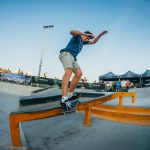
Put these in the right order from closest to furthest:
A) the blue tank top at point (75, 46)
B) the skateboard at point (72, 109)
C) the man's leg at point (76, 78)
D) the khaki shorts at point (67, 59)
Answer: the skateboard at point (72, 109) → the khaki shorts at point (67, 59) → the blue tank top at point (75, 46) → the man's leg at point (76, 78)

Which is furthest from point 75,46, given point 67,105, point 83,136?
point 83,136

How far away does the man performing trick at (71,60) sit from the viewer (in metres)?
3.66

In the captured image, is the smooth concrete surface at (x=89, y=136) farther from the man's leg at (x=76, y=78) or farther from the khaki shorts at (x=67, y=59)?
the khaki shorts at (x=67, y=59)

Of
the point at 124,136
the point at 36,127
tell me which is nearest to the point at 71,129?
the point at 36,127

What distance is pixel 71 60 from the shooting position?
3.84m

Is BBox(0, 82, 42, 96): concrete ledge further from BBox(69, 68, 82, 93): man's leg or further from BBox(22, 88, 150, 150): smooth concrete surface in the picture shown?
BBox(22, 88, 150, 150): smooth concrete surface

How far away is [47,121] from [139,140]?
236 cm

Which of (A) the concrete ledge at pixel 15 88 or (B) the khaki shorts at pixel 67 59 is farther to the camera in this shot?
(A) the concrete ledge at pixel 15 88

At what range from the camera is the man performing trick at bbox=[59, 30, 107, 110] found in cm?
366

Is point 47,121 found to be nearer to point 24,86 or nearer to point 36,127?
point 36,127

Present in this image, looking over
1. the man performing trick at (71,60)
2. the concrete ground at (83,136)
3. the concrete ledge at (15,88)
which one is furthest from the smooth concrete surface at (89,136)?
the concrete ledge at (15,88)

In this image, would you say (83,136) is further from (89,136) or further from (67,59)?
(67,59)

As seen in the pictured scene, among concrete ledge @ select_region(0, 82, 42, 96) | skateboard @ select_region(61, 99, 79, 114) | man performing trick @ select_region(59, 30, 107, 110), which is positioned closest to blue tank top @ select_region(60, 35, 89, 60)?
man performing trick @ select_region(59, 30, 107, 110)

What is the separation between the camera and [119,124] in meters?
3.40
